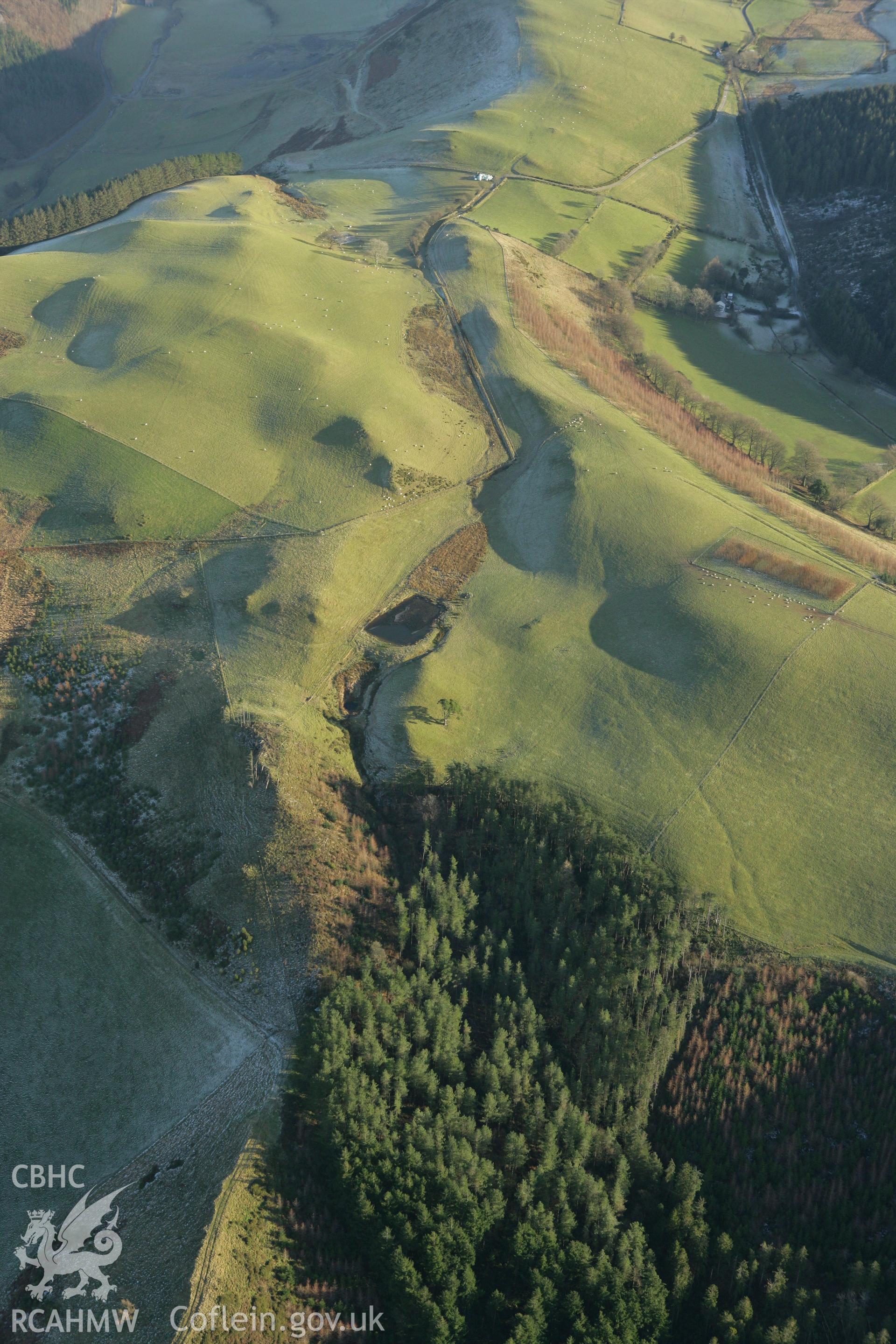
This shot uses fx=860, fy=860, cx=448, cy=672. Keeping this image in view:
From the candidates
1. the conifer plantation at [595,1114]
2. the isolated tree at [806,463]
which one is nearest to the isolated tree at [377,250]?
the isolated tree at [806,463]

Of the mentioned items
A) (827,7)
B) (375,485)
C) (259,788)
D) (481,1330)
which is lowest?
(481,1330)

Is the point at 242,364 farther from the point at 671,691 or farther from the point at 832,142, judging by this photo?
the point at 832,142

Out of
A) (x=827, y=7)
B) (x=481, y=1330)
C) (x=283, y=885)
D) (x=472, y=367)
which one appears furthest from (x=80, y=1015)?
(x=827, y=7)

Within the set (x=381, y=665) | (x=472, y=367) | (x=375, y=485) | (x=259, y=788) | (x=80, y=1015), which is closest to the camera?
(x=80, y=1015)

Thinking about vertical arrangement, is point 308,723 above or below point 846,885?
above

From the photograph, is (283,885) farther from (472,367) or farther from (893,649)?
(472,367)

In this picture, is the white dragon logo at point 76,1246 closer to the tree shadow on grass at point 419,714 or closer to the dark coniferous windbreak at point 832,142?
the tree shadow on grass at point 419,714

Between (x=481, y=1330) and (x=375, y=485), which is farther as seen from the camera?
(x=375, y=485)
